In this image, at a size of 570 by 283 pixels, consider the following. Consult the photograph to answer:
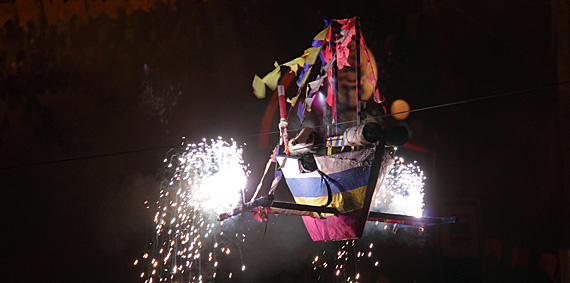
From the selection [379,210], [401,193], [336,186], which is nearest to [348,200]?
[336,186]

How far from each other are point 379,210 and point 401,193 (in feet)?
1.40

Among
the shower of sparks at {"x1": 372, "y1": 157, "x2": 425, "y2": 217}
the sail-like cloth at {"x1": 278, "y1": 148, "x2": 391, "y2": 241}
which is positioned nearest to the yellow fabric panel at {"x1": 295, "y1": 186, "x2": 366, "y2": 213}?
the sail-like cloth at {"x1": 278, "y1": 148, "x2": 391, "y2": 241}

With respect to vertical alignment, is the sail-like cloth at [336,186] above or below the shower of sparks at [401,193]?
above

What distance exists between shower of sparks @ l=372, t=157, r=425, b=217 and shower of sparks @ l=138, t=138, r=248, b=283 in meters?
2.14

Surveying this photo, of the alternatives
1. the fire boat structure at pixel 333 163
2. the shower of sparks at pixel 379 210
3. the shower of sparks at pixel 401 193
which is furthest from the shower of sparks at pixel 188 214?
the shower of sparks at pixel 401 193

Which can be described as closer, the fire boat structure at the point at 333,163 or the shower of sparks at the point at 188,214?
the fire boat structure at the point at 333,163

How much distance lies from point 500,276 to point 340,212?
4.44 meters

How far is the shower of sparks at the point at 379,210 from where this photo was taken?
20.0ft

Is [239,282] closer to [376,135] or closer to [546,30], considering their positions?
[376,135]

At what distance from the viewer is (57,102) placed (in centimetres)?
562

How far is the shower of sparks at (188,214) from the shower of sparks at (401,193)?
2.14 meters

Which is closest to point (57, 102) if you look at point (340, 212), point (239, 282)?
point (239, 282)

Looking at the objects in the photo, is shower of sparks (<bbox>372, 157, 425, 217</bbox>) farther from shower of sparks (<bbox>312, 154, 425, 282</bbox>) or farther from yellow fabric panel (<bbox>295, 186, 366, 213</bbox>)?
yellow fabric panel (<bbox>295, 186, 366, 213</bbox>)

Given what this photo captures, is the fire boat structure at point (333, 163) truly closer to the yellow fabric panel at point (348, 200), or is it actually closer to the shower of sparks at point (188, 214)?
the yellow fabric panel at point (348, 200)
